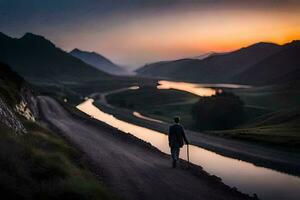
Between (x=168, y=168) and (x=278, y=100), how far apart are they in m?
148

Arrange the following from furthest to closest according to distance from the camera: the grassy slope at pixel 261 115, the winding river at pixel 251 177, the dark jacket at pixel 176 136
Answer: the grassy slope at pixel 261 115, the winding river at pixel 251 177, the dark jacket at pixel 176 136

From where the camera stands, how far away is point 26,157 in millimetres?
18469

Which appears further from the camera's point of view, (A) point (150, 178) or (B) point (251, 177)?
(B) point (251, 177)

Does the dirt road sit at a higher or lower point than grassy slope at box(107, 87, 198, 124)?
lower

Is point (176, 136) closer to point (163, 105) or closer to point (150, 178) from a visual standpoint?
point (150, 178)

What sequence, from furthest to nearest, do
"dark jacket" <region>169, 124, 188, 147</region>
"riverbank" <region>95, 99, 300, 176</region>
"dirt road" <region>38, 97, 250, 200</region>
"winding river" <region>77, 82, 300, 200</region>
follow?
"riverbank" <region>95, 99, 300, 176</region> < "winding river" <region>77, 82, 300, 200</region> < "dark jacket" <region>169, 124, 188, 147</region> < "dirt road" <region>38, 97, 250, 200</region>

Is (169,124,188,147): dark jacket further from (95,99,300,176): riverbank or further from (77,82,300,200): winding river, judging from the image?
(95,99,300,176): riverbank

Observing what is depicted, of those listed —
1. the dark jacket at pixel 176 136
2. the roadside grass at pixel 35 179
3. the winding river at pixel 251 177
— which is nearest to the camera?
the roadside grass at pixel 35 179

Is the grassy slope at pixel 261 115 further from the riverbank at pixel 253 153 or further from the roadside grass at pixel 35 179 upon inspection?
the roadside grass at pixel 35 179

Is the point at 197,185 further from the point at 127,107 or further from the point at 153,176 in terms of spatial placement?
the point at 127,107

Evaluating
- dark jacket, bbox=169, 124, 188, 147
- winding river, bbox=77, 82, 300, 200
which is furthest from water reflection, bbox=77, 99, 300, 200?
dark jacket, bbox=169, 124, 188, 147

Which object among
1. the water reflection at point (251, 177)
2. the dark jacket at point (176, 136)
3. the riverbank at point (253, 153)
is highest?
the dark jacket at point (176, 136)

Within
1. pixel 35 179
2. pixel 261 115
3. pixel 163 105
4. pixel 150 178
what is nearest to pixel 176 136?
pixel 150 178

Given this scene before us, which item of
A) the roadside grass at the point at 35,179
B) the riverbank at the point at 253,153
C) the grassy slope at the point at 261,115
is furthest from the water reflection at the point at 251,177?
the roadside grass at the point at 35,179
